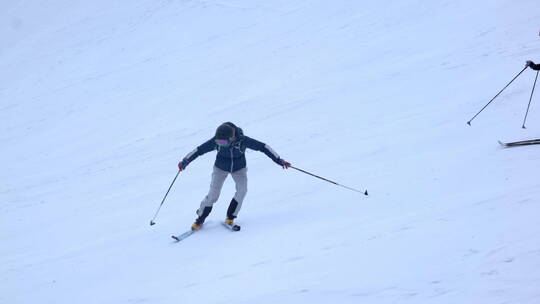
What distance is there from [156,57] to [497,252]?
2009 cm

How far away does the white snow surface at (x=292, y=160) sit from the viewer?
16.8 ft

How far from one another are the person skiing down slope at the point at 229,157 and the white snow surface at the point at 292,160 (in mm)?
418

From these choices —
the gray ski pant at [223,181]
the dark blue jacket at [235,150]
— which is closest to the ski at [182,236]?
the gray ski pant at [223,181]

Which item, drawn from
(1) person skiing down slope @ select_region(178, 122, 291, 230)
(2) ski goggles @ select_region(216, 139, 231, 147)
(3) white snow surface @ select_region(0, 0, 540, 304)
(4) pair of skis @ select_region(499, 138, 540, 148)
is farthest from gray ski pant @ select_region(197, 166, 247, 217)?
(4) pair of skis @ select_region(499, 138, 540, 148)

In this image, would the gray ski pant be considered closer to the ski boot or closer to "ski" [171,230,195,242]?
the ski boot

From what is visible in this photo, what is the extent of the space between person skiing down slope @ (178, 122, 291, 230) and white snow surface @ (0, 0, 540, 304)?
0.42 m

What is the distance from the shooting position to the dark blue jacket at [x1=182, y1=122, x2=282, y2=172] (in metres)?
6.52

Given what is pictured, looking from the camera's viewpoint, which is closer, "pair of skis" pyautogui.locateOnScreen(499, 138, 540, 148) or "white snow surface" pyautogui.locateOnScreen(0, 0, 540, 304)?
"white snow surface" pyautogui.locateOnScreen(0, 0, 540, 304)

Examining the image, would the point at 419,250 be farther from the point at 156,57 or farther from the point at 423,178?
the point at 156,57

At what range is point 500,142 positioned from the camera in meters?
7.68

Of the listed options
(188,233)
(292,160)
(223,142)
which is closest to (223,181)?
(223,142)

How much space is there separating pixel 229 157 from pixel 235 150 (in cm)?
16

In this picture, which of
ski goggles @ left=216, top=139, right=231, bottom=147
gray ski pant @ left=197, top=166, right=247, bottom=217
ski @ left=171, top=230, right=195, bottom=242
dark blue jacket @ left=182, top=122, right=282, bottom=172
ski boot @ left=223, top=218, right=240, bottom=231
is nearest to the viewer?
ski goggles @ left=216, top=139, right=231, bottom=147

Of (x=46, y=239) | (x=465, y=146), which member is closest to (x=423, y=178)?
(x=465, y=146)
